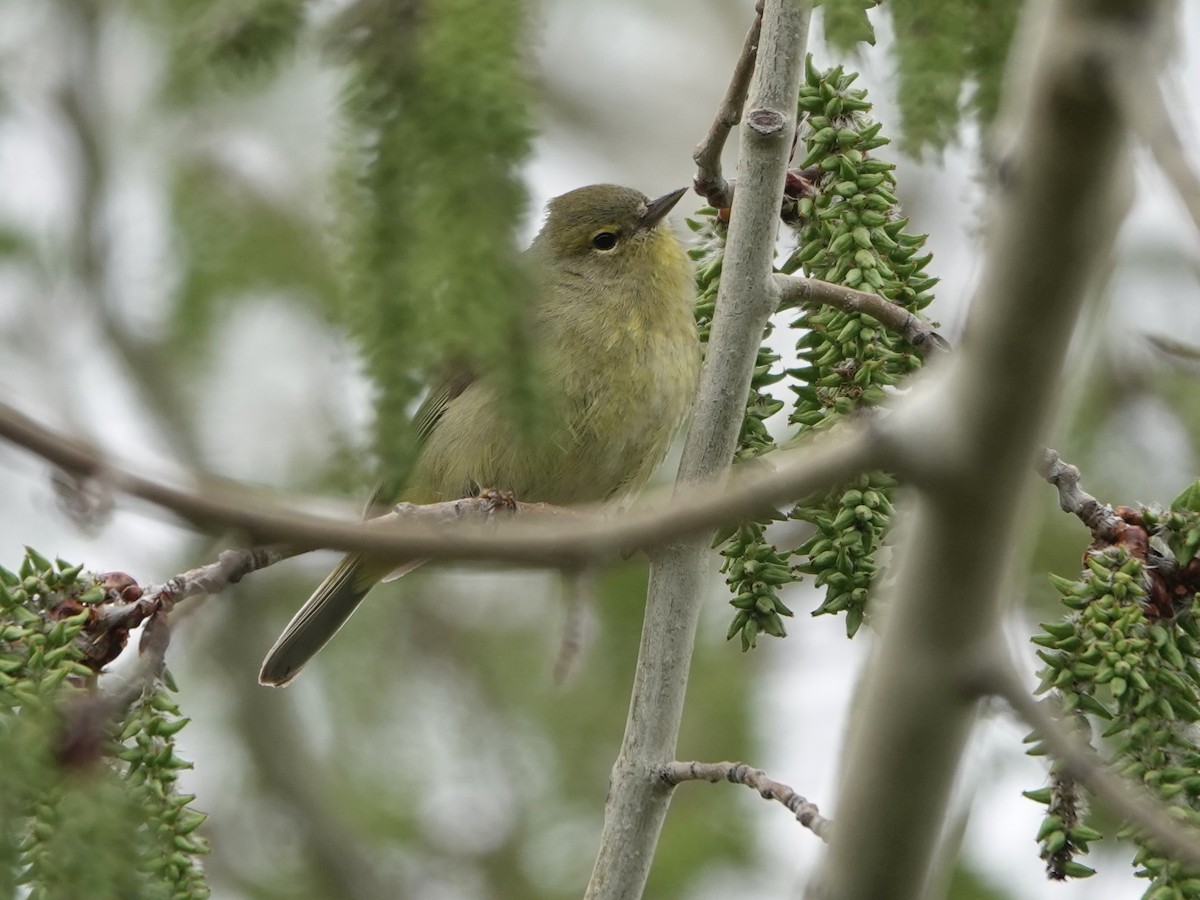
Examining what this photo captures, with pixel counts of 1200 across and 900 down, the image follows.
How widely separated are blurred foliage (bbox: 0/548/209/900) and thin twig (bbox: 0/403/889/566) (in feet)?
2.02

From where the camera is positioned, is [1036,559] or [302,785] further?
[302,785]

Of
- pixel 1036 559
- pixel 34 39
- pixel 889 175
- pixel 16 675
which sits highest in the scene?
pixel 34 39

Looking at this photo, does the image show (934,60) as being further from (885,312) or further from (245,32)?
(885,312)

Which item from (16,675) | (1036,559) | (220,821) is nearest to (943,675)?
(16,675)

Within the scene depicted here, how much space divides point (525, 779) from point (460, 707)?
608 millimetres

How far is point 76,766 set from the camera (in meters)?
1.80

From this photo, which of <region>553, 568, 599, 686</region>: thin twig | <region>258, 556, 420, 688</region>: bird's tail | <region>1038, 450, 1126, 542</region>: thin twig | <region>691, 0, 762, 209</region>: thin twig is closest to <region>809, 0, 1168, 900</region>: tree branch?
<region>553, 568, 599, 686</region>: thin twig

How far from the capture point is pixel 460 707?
24.3ft

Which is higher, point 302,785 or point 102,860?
point 302,785

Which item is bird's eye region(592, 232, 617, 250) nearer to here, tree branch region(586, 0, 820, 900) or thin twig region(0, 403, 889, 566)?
tree branch region(586, 0, 820, 900)

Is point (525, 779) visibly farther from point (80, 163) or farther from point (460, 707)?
point (80, 163)

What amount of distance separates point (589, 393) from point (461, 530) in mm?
3477

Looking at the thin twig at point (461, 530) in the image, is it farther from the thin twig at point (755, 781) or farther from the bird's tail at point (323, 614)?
the bird's tail at point (323, 614)

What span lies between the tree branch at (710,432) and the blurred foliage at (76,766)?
87 centimetres
